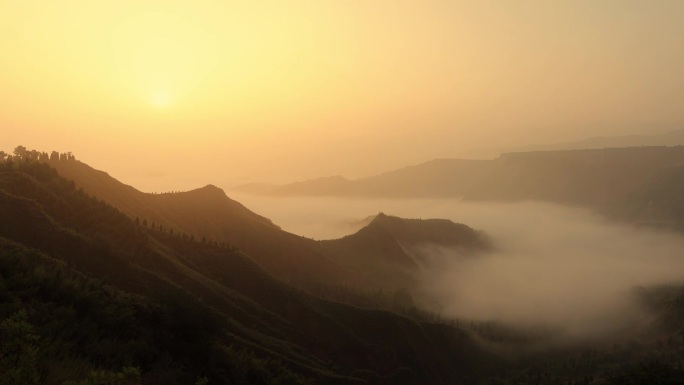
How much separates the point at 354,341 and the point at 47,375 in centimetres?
9546

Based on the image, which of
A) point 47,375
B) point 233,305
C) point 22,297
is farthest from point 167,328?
point 233,305

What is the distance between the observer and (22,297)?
96.7 ft

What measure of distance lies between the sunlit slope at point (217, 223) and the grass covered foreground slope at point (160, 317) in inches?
Answer: 1238

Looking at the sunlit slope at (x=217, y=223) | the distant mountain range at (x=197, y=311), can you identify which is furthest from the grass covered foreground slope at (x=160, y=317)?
the sunlit slope at (x=217, y=223)

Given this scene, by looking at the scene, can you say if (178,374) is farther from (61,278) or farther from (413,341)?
(413,341)

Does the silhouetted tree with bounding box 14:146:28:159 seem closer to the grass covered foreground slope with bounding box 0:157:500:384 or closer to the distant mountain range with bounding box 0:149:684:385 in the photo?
the distant mountain range with bounding box 0:149:684:385

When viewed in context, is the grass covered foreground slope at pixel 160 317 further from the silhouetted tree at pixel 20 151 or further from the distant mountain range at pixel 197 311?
the silhouetted tree at pixel 20 151

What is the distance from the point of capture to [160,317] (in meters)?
42.2

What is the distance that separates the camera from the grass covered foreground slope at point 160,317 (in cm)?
2757

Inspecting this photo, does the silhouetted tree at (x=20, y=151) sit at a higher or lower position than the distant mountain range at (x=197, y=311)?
higher

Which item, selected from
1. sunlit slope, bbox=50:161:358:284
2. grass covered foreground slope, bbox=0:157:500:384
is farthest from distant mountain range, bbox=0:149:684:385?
sunlit slope, bbox=50:161:358:284

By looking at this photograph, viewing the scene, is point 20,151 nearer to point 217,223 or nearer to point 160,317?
point 217,223

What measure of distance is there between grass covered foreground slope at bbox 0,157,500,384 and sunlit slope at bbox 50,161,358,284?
1238 inches

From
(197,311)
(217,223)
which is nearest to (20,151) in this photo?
(217,223)
